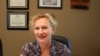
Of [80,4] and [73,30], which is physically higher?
[80,4]

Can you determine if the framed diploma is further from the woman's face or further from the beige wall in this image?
the woman's face

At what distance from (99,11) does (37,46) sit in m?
1.43

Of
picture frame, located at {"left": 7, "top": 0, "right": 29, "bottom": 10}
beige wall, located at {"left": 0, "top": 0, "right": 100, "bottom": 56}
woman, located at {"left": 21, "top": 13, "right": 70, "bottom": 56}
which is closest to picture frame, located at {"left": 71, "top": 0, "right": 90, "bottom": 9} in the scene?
beige wall, located at {"left": 0, "top": 0, "right": 100, "bottom": 56}

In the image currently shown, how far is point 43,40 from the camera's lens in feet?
5.20

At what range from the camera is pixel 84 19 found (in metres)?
2.74

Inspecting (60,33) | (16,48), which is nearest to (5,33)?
(16,48)

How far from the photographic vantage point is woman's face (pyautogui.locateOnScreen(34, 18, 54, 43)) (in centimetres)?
155

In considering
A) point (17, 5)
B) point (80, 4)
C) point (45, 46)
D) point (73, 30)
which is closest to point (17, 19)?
point (17, 5)

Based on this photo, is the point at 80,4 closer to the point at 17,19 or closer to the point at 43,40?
the point at 17,19

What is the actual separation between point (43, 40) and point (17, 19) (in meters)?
1.25

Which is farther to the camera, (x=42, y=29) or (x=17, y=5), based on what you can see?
(x=17, y=5)

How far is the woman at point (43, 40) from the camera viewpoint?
1563 mm

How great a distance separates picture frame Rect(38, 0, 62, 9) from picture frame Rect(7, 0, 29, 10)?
202 millimetres

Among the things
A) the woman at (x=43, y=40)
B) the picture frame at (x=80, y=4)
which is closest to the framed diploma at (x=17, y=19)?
the picture frame at (x=80, y=4)
